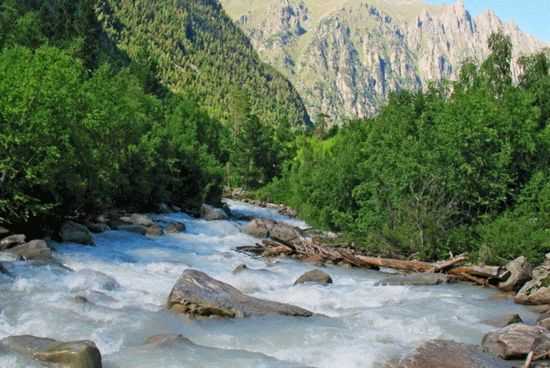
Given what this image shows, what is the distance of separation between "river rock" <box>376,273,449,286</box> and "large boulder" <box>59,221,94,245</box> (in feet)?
47.6

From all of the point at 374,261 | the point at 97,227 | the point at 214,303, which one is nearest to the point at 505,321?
the point at 214,303

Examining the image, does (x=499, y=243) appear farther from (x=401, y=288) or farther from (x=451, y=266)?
(x=401, y=288)

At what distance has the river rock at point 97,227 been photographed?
3266 cm

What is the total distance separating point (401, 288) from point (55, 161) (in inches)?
623

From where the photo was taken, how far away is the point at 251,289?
21.9 m

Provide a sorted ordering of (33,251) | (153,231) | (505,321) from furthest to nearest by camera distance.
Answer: (153,231) → (33,251) → (505,321)

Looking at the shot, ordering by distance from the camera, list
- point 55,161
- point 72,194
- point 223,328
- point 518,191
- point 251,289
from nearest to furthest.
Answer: point 223,328 < point 251,289 < point 55,161 < point 72,194 < point 518,191

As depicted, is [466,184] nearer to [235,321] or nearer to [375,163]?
[375,163]

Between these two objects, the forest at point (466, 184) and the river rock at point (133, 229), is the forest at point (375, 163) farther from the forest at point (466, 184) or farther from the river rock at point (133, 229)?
the river rock at point (133, 229)

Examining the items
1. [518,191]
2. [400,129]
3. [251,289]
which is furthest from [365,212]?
[251,289]

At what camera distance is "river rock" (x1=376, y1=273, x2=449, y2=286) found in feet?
78.6

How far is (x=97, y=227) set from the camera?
32.9 m

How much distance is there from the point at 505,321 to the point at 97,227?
76.2 feet

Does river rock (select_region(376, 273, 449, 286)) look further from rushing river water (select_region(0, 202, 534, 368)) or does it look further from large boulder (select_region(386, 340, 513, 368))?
large boulder (select_region(386, 340, 513, 368))
